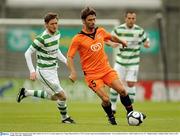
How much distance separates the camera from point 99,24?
2928cm

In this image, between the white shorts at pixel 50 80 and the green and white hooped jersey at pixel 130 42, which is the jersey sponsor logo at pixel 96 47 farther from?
the green and white hooped jersey at pixel 130 42

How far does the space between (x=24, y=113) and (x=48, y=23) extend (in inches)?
181

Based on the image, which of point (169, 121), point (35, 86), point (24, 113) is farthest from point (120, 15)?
point (169, 121)

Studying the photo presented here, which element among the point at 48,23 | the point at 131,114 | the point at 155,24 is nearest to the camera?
the point at 131,114

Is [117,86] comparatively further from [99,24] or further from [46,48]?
[99,24]

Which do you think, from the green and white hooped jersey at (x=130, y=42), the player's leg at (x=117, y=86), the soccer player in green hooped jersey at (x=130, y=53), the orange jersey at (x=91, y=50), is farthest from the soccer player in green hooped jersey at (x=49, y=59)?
the green and white hooped jersey at (x=130, y=42)

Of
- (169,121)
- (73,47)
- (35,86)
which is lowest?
(35,86)

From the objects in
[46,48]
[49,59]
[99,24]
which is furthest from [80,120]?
[99,24]

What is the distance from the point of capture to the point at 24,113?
20469 millimetres

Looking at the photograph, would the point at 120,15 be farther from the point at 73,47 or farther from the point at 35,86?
the point at 73,47

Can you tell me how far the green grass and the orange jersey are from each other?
106 cm

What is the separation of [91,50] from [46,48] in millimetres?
1402

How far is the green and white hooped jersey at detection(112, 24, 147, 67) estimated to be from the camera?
789 inches

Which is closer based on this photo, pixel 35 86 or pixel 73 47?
pixel 73 47
